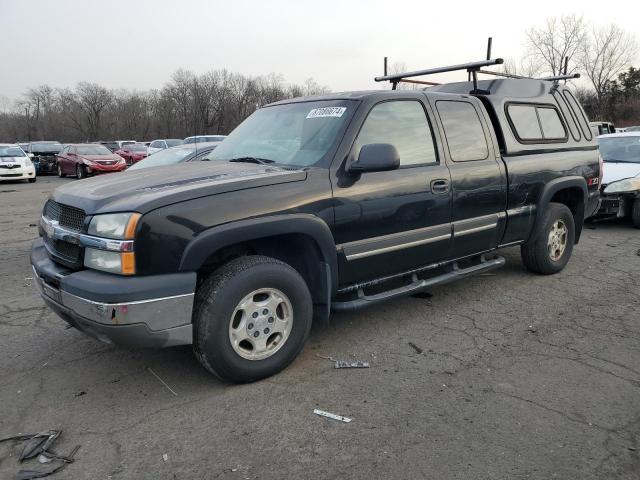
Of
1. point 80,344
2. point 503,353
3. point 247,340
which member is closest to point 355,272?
point 247,340

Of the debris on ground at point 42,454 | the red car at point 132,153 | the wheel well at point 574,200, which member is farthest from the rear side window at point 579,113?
the red car at point 132,153

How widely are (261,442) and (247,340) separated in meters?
0.74

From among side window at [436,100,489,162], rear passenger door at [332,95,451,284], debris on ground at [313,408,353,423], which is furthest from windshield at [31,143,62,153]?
debris on ground at [313,408,353,423]

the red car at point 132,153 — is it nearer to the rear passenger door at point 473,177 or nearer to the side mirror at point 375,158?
the rear passenger door at point 473,177

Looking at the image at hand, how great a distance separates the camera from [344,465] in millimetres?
2584

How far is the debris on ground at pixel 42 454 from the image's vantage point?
254 centimetres

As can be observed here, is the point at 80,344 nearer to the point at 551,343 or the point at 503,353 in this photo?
the point at 503,353

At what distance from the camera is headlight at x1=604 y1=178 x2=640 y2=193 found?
860 cm

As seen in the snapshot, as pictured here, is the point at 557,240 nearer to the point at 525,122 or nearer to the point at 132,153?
the point at 525,122

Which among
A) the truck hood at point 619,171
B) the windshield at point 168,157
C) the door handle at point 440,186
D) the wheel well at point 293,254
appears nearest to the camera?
the wheel well at point 293,254

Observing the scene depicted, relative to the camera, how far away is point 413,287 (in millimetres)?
4258

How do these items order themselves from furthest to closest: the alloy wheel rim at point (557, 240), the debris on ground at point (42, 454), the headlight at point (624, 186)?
the headlight at point (624, 186) → the alloy wheel rim at point (557, 240) → the debris on ground at point (42, 454)

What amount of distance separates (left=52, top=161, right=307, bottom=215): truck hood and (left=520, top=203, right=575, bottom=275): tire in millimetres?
3153

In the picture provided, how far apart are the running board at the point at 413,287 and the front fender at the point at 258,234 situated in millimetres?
195
